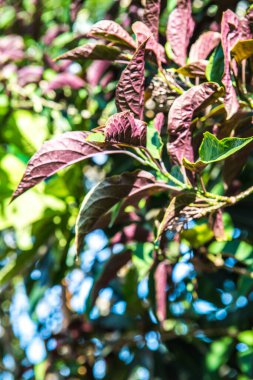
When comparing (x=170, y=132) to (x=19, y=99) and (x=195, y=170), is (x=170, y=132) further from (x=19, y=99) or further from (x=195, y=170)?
(x=19, y=99)

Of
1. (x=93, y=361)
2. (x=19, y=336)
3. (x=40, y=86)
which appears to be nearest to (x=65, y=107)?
(x=40, y=86)

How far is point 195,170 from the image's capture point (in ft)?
2.33

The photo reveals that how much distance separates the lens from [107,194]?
29.7 inches

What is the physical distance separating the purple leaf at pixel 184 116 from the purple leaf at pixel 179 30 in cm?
14

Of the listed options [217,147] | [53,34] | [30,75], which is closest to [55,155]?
[217,147]

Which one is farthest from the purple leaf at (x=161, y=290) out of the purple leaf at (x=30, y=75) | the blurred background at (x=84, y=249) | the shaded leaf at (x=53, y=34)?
the shaded leaf at (x=53, y=34)

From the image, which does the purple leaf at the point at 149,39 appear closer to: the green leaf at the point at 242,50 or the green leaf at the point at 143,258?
the green leaf at the point at 242,50

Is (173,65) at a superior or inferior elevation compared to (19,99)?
superior

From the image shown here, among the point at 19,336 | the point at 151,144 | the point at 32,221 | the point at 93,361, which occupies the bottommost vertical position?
the point at 19,336

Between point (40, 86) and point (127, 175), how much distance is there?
769mm

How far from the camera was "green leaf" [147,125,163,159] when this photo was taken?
2.44ft

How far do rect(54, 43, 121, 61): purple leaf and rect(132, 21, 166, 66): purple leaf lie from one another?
6cm

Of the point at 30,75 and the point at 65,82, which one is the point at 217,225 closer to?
the point at 65,82

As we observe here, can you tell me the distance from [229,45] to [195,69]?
0.07 m
